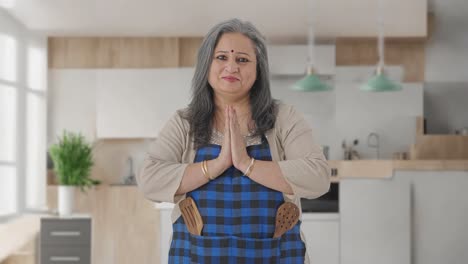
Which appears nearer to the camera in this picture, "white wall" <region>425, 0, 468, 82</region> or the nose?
the nose

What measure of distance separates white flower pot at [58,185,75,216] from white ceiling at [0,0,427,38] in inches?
59.7

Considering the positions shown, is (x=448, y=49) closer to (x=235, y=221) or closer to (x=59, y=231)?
(x=59, y=231)

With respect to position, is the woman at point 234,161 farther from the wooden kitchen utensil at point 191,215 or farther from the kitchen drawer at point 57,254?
the kitchen drawer at point 57,254

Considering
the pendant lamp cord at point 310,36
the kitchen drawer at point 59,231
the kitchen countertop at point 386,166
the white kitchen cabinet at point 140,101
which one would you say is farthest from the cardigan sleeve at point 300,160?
the white kitchen cabinet at point 140,101

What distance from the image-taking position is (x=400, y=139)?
6789 mm

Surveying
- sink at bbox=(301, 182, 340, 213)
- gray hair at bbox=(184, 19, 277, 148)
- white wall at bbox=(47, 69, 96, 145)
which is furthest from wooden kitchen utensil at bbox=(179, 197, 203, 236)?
white wall at bbox=(47, 69, 96, 145)

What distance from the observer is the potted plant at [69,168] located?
19.7 ft

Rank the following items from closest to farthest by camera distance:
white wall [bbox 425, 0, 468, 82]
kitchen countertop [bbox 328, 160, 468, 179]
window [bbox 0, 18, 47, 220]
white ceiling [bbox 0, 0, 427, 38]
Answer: kitchen countertop [bbox 328, 160, 468, 179]
window [bbox 0, 18, 47, 220]
white ceiling [bbox 0, 0, 427, 38]
white wall [bbox 425, 0, 468, 82]

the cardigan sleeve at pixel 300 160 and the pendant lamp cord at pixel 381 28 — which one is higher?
the pendant lamp cord at pixel 381 28

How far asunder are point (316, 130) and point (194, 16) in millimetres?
1800

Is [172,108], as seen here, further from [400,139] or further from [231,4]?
[400,139]

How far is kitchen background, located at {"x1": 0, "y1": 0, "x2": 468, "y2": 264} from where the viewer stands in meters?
6.12

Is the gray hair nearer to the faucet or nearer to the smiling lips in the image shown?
the smiling lips

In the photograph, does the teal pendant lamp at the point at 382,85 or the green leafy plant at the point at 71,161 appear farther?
the green leafy plant at the point at 71,161
